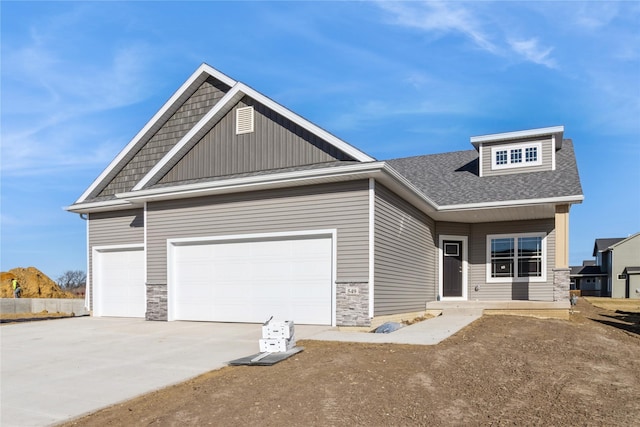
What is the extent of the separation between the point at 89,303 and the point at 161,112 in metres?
7.09

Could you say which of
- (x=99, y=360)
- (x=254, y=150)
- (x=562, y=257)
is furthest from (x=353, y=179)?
(x=562, y=257)

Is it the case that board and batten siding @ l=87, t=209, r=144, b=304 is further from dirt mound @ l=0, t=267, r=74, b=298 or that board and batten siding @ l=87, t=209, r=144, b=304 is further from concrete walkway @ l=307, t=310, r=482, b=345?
dirt mound @ l=0, t=267, r=74, b=298

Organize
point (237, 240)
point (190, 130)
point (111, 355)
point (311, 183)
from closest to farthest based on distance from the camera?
point (111, 355) < point (311, 183) < point (237, 240) < point (190, 130)

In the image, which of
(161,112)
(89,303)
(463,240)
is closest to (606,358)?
(463,240)

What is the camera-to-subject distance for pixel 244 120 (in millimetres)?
14039

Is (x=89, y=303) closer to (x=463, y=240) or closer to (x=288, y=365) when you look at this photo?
(x=288, y=365)

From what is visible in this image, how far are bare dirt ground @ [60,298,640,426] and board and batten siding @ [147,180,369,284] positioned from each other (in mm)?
3060

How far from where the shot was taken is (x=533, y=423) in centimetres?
529

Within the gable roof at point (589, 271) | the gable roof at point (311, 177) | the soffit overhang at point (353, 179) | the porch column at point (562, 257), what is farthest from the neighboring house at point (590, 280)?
the porch column at point (562, 257)

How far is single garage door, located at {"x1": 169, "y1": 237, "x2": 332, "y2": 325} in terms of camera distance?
40.8 ft

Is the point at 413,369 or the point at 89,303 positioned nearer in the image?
the point at 413,369

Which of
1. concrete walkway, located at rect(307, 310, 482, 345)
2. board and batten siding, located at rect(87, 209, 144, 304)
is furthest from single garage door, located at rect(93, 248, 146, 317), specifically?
concrete walkway, located at rect(307, 310, 482, 345)

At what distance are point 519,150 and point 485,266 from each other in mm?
4328

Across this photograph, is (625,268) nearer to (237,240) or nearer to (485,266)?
(485,266)
